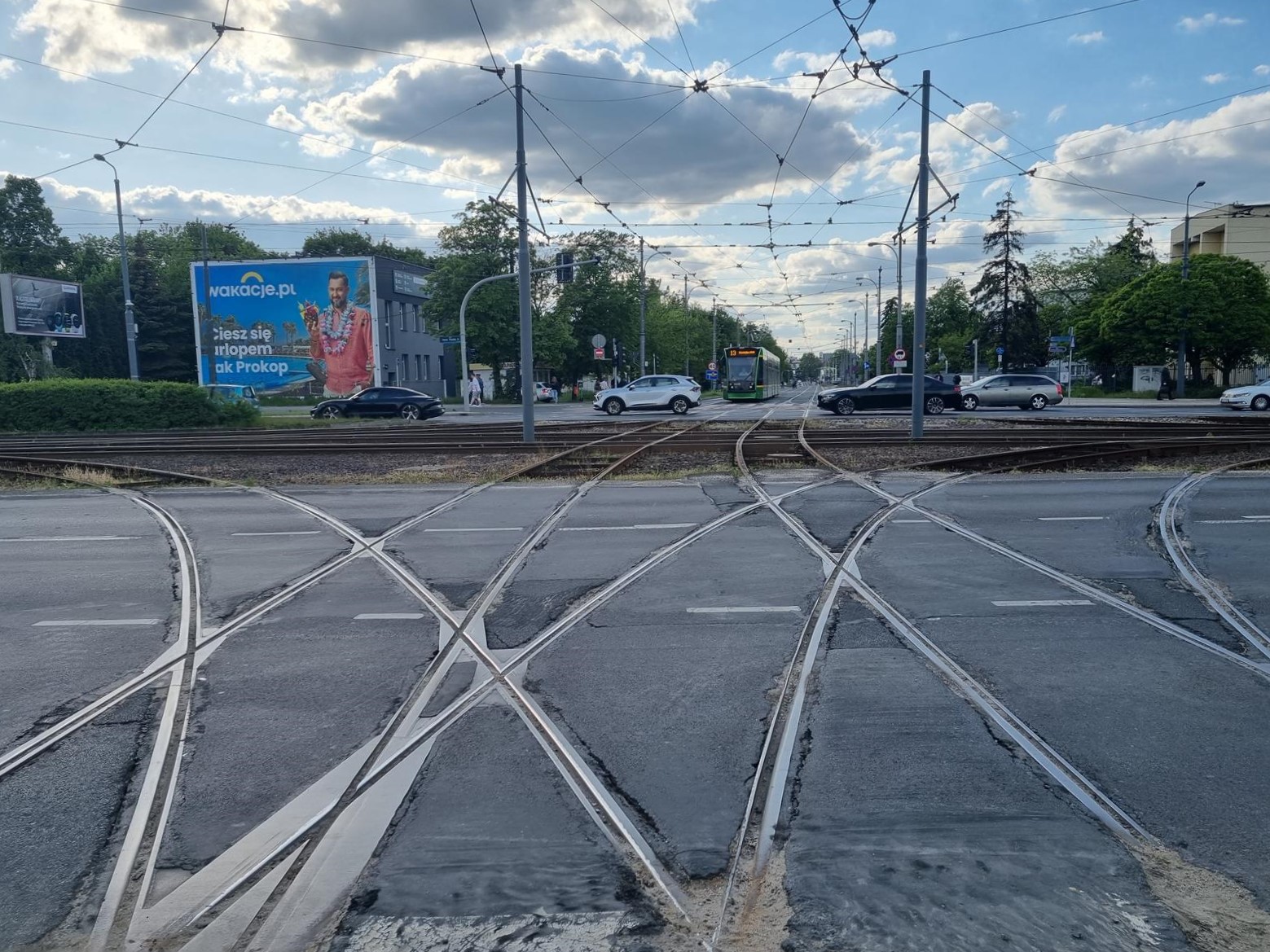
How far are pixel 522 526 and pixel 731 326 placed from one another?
127244 millimetres

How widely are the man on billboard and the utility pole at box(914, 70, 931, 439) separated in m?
44.5

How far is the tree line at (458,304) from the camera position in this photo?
2226 inches

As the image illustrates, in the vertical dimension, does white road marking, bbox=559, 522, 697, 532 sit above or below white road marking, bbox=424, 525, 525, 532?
below

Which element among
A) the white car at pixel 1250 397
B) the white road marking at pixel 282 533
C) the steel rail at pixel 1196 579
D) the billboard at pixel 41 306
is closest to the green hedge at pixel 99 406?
the billboard at pixel 41 306

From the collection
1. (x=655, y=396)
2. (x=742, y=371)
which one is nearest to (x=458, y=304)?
(x=742, y=371)

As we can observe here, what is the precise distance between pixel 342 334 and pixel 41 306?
55.7 ft

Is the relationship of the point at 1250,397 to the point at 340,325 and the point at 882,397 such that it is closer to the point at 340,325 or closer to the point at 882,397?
the point at 882,397

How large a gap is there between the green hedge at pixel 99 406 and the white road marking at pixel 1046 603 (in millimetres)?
29670

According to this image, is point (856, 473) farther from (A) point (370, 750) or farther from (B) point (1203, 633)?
(A) point (370, 750)

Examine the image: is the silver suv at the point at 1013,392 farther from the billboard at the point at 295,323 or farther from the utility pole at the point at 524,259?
the billboard at the point at 295,323

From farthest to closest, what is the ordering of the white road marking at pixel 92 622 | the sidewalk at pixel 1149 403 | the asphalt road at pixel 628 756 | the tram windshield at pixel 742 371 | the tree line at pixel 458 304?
the tree line at pixel 458 304, the tram windshield at pixel 742 371, the sidewalk at pixel 1149 403, the white road marking at pixel 92 622, the asphalt road at pixel 628 756

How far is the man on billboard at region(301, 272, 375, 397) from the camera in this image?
58812 millimetres

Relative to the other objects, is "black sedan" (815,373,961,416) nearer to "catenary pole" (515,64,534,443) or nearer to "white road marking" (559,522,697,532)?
"catenary pole" (515,64,534,443)

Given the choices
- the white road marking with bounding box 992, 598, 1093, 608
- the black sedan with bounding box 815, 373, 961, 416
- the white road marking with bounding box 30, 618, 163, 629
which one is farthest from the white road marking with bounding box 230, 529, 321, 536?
the black sedan with bounding box 815, 373, 961, 416
